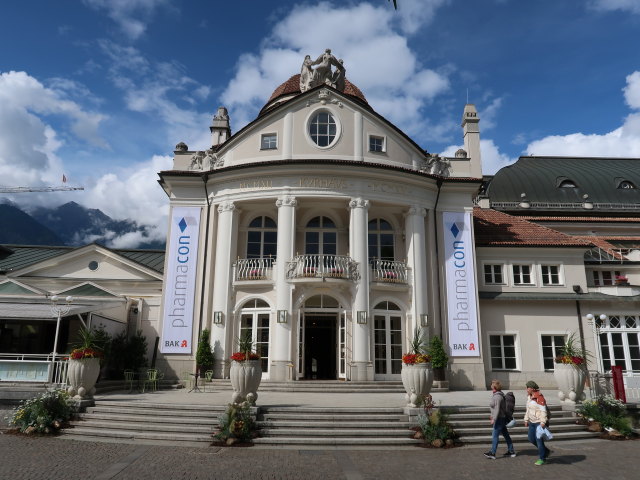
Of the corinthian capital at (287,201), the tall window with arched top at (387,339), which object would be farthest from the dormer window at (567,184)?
the corinthian capital at (287,201)

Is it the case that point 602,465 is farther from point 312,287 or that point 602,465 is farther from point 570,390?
point 312,287

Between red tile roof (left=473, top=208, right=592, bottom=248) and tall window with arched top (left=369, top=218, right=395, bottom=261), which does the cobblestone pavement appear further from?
red tile roof (left=473, top=208, right=592, bottom=248)

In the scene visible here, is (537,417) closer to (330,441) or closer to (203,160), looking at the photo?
(330,441)

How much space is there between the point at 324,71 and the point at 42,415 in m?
18.5

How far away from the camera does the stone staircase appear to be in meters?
11.0

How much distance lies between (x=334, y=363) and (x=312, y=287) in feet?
11.6

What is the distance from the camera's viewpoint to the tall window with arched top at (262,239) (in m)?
21.8

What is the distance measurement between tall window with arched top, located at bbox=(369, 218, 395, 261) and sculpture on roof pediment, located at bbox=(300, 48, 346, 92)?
698cm

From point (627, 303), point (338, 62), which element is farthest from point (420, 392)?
point (338, 62)

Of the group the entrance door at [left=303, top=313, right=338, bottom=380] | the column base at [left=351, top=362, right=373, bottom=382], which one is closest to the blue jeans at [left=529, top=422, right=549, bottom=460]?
the column base at [left=351, top=362, right=373, bottom=382]

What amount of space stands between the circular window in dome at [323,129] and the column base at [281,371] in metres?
9.38

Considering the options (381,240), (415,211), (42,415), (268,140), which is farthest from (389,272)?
(42,415)

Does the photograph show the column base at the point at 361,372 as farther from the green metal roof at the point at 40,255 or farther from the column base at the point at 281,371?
the green metal roof at the point at 40,255

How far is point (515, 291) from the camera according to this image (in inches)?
877
